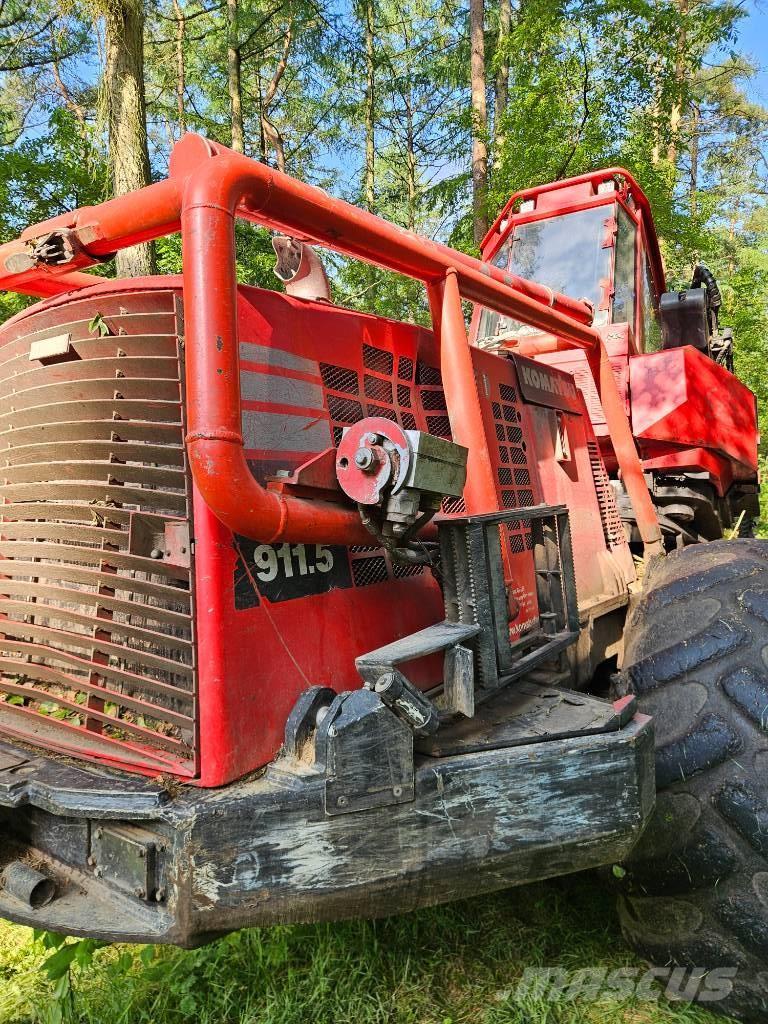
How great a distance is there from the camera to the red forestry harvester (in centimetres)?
146

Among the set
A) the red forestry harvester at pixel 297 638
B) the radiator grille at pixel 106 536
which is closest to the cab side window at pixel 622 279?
the red forestry harvester at pixel 297 638

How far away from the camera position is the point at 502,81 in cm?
1322

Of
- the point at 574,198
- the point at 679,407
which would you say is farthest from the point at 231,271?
the point at 574,198

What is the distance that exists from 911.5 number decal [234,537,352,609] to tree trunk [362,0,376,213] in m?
16.5

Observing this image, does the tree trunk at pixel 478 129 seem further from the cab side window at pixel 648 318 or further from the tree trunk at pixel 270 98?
the cab side window at pixel 648 318

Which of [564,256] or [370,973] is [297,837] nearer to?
[370,973]

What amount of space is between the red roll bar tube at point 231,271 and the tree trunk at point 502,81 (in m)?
9.31

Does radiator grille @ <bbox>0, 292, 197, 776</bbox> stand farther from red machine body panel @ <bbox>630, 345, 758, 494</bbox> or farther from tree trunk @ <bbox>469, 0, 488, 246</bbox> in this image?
tree trunk @ <bbox>469, 0, 488, 246</bbox>

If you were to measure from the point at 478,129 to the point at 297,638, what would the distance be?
36.8 feet

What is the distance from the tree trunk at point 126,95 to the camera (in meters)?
6.02

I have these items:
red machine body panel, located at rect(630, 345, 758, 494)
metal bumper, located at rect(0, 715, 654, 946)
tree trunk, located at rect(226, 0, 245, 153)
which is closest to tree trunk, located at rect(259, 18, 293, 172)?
tree trunk, located at rect(226, 0, 245, 153)

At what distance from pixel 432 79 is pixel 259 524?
19088 millimetres

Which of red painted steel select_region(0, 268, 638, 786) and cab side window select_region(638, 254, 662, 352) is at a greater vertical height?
cab side window select_region(638, 254, 662, 352)

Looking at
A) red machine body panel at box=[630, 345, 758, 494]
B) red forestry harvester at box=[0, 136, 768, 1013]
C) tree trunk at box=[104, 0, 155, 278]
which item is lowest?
red forestry harvester at box=[0, 136, 768, 1013]
